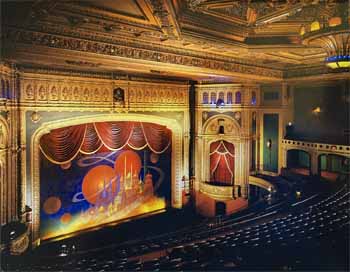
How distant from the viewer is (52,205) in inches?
382

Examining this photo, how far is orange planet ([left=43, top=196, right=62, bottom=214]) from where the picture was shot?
9562 mm

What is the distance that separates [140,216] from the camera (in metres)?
11.9

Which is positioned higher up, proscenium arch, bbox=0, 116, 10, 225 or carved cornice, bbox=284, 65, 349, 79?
carved cornice, bbox=284, 65, 349, 79

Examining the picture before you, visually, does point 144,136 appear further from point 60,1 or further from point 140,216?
→ point 60,1

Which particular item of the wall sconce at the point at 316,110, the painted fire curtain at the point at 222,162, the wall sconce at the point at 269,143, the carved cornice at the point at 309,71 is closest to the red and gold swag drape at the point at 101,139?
the painted fire curtain at the point at 222,162

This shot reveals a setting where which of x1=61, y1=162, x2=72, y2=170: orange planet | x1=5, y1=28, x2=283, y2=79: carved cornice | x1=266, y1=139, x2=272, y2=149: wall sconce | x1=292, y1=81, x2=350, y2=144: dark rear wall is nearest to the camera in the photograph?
x1=5, y1=28, x2=283, y2=79: carved cornice

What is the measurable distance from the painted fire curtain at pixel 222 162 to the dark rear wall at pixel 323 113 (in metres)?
2.41

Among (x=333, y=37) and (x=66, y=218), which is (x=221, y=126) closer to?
(x=66, y=218)

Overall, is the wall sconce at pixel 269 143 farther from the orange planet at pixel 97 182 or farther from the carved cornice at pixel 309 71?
the orange planet at pixel 97 182

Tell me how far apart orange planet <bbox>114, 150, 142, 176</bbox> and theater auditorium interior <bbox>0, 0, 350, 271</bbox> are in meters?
0.04

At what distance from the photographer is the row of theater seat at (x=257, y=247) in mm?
4797

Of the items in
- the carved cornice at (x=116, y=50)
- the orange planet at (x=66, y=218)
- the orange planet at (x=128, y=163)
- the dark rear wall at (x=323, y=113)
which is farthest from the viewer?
the orange planet at (x=128, y=163)

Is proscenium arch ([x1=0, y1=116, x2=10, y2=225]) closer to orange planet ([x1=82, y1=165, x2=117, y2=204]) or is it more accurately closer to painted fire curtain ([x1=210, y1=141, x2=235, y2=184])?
orange planet ([x1=82, y1=165, x2=117, y2=204])

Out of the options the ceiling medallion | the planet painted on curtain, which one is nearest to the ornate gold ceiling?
the ceiling medallion
